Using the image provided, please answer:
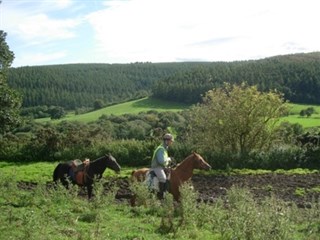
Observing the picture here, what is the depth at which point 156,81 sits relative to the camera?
418 feet

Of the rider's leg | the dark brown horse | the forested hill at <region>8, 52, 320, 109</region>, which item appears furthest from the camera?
the forested hill at <region>8, 52, 320, 109</region>

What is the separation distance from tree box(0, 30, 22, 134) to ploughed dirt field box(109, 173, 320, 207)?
7851 millimetres

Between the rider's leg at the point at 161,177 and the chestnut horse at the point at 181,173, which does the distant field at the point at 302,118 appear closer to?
the chestnut horse at the point at 181,173

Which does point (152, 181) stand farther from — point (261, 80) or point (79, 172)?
point (261, 80)

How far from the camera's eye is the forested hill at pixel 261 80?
8031cm

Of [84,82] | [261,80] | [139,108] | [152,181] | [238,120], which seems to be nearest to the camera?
[152,181]

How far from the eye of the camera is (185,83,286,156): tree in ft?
89.9

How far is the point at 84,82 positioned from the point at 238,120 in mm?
120985


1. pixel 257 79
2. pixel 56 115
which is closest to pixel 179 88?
pixel 257 79

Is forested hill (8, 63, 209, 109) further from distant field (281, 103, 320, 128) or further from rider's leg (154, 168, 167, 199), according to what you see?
rider's leg (154, 168, 167, 199)

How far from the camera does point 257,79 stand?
8819 centimetres

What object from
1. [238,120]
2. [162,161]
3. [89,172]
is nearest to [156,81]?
[238,120]

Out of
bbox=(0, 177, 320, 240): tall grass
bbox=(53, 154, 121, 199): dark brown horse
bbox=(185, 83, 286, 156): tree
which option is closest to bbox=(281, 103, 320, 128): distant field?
bbox=(185, 83, 286, 156): tree

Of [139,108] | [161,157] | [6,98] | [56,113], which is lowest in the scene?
[56,113]
